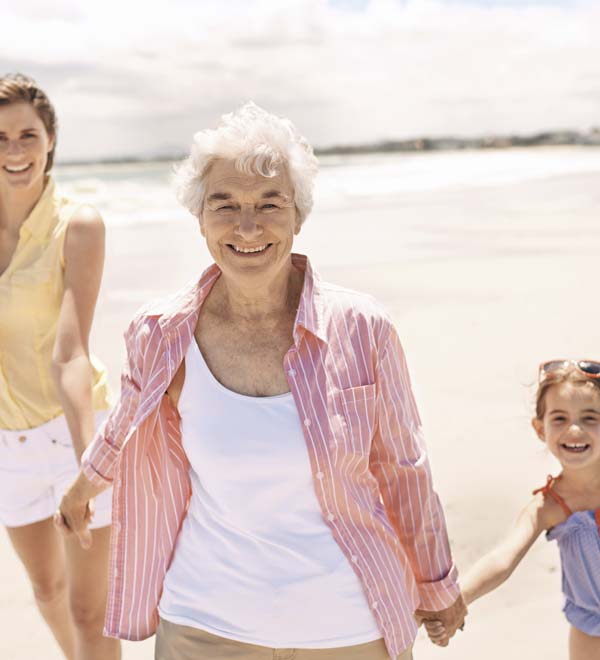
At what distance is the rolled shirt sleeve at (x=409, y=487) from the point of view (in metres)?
2.23

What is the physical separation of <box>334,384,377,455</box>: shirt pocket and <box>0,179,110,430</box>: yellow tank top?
122 centimetres

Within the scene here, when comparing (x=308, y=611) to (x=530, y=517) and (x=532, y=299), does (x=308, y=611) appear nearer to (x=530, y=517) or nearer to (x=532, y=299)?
(x=530, y=517)

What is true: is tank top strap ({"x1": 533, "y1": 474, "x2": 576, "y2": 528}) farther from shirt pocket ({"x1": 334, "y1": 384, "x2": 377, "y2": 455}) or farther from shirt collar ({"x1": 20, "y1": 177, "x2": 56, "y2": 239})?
shirt collar ({"x1": 20, "y1": 177, "x2": 56, "y2": 239})

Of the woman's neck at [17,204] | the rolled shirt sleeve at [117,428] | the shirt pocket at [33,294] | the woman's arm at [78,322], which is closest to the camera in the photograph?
the rolled shirt sleeve at [117,428]

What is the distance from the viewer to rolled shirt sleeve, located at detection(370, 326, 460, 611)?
7.30 feet

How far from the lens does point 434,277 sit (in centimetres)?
1097

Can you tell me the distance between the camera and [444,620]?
2.34 meters

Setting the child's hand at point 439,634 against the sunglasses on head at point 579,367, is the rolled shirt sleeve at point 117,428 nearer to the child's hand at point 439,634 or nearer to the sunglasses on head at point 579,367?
the child's hand at point 439,634

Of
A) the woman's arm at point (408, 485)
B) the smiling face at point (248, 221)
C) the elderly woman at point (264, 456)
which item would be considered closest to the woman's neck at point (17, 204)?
the elderly woman at point (264, 456)

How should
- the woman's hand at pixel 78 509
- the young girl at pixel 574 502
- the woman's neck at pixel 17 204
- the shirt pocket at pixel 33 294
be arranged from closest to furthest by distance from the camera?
1. the woman's hand at pixel 78 509
2. the young girl at pixel 574 502
3. the shirt pocket at pixel 33 294
4. the woman's neck at pixel 17 204

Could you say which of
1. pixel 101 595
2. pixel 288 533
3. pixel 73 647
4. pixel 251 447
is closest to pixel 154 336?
pixel 251 447

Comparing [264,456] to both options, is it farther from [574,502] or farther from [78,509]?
[574,502]

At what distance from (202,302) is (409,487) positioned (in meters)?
0.74

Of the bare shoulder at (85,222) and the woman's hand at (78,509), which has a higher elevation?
the bare shoulder at (85,222)
